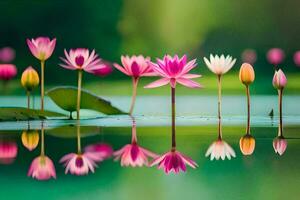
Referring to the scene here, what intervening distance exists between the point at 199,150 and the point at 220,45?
155 centimetres

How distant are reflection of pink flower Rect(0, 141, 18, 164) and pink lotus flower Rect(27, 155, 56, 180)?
0.19 ft

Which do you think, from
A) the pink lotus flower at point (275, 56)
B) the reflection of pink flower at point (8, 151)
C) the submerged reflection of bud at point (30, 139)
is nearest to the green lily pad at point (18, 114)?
the submerged reflection of bud at point (30, 139)

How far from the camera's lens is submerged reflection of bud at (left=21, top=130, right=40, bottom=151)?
1422 mm

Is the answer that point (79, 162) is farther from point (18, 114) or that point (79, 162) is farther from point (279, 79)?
point (279, 79)

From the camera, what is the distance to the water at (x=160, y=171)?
2.95ft

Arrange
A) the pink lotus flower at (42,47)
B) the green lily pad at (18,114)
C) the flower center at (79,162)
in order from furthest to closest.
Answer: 1. the pink lotus flower at (42,47)
2. the green lily pad at (18,114)
3. the flower center at (79,162)

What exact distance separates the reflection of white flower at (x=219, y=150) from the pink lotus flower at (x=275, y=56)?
1491mm

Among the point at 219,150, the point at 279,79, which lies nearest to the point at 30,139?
the point at 219,150

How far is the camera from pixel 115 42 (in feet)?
9.63

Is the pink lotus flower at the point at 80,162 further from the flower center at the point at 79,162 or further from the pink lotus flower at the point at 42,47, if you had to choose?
the pink lotus flower at the point at 42,47

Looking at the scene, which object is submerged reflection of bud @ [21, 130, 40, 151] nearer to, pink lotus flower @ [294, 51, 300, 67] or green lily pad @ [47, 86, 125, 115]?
green lily pad @ [47, 86, 125, 115]

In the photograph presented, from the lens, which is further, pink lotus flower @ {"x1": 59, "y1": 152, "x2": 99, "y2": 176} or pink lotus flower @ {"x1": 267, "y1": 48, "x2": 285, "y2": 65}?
pink lotus flower @ {"x1": 267, "y1": 48, "x2": 285, "y2": 65}

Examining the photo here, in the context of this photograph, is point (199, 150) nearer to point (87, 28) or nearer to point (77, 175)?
point (77, 175)

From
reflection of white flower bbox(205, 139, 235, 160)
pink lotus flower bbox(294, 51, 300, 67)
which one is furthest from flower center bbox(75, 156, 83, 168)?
pink lotus flower bbox(294, 51, 300, 67)
